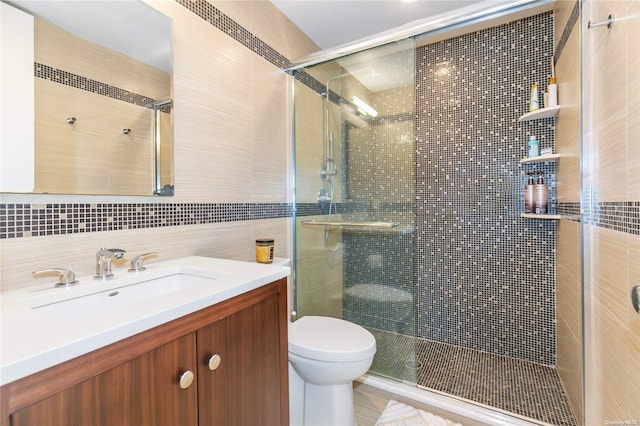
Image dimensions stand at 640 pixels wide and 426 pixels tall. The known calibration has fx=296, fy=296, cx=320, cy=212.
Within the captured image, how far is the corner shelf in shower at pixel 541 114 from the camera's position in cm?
179

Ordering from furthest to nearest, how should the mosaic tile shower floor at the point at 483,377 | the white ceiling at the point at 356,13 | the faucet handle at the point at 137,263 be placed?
the white ceiling at the point at 356,13, the mosaic tile shower floor at the point at 483,377, the faucet handle at the point at 137,263

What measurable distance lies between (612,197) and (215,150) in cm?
164

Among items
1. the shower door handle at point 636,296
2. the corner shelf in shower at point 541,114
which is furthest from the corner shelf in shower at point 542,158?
the shower door handle at point 636,296

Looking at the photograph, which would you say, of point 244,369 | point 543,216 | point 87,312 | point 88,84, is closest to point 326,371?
point 244,369

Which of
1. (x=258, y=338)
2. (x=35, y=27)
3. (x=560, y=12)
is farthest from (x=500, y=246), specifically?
(x=35, y=27)

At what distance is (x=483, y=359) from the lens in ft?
7.03

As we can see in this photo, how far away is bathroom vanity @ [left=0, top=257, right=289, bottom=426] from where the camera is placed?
Result: 51 centimetres

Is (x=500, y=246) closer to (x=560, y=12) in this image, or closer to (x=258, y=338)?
(x=560, y=12)

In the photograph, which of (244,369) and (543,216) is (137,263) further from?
(543,216)

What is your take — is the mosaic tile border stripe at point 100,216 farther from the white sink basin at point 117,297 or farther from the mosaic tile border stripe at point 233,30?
the mosaic tile border stripe at point 233,30

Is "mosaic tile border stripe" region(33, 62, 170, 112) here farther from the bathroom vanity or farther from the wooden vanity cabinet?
the wooden vanity cabinet

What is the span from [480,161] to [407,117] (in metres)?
0.77

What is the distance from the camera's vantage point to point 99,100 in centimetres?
107

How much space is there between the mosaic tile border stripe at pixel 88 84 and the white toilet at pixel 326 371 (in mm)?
1274
